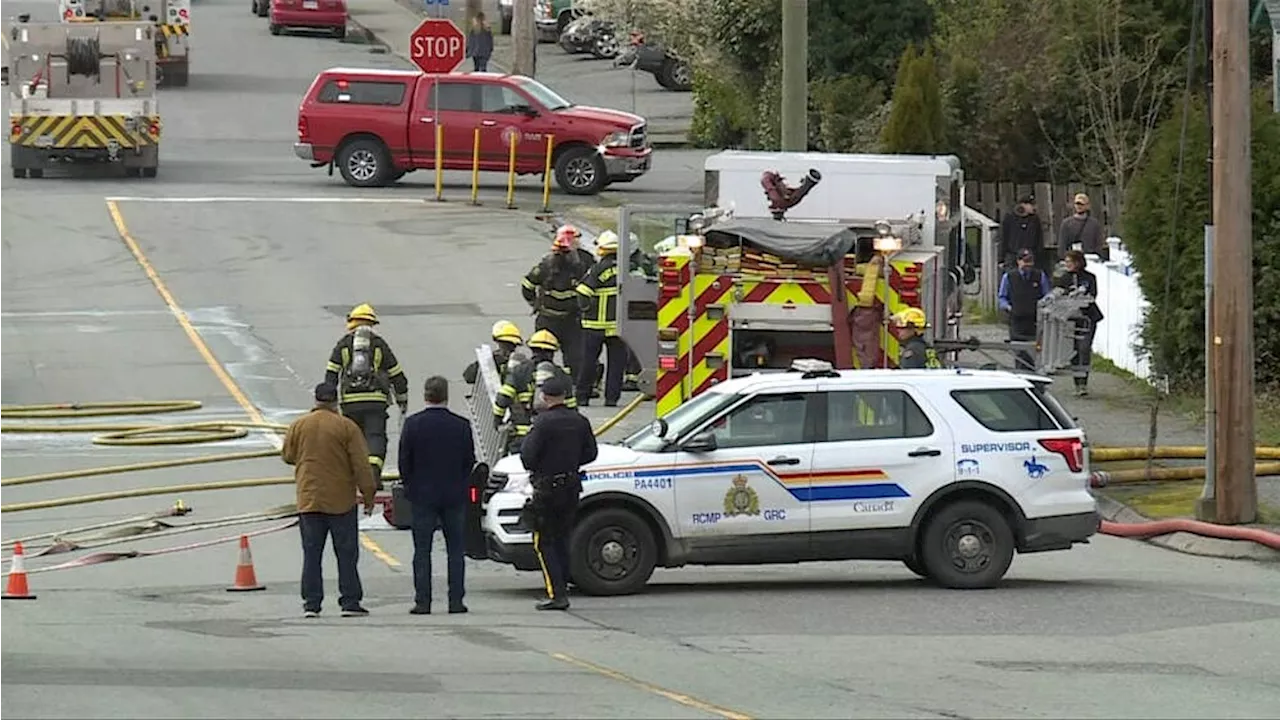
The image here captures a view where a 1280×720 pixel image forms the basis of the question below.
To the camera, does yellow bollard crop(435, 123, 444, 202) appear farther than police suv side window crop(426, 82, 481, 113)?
No

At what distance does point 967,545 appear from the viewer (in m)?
16.9

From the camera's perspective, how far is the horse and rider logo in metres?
16.9

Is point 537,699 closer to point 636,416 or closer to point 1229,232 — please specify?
point 1229,232

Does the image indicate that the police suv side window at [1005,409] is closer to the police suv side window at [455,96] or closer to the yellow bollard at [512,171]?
the yellow bollard at [512,171]

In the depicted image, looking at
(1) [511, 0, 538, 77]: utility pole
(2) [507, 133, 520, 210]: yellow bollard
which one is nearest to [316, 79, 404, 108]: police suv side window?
(2) [507, 133, 520, 210]: yellow bollard

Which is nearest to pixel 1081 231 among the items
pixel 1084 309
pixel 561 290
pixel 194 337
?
pixel 1084 309

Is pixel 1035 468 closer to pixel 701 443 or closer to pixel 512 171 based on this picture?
pixel 701 443

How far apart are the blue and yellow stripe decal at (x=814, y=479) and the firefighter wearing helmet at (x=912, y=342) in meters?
3.39

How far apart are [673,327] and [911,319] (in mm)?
2143

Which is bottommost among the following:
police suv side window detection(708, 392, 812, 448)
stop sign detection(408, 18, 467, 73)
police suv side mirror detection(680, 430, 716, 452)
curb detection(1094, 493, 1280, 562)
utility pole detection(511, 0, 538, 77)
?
curb detection(1094, 493, 1280, 562)

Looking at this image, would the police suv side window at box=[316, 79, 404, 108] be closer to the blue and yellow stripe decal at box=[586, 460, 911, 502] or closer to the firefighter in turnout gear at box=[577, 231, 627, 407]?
the firefighter in turnout gear at box=[577, 231, 627, 407]

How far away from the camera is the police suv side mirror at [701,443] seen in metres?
16.7

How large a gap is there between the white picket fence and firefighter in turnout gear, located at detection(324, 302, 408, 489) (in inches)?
389

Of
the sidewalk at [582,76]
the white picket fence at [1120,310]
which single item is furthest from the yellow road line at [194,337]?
the sidewalk at [582,76]
